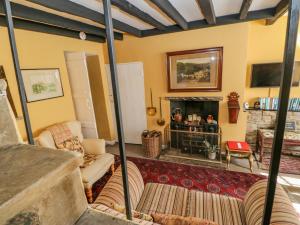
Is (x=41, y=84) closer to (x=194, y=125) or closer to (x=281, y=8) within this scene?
(x=194, y=125)

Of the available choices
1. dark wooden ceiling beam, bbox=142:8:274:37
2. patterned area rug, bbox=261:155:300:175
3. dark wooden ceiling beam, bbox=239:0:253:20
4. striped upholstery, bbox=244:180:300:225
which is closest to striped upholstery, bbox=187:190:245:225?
striped upholstery, bbox=244:180:300:225

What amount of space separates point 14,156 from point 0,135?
0.13m

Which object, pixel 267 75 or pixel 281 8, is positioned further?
pixel 267 75

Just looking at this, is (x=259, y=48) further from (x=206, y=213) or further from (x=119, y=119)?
(x=119, y=119)

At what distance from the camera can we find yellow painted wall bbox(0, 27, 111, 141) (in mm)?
2279

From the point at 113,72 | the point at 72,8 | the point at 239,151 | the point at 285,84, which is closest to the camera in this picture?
the point at 285,84

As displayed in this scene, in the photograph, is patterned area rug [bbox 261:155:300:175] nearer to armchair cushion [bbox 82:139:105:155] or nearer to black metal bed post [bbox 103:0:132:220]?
armchair cushion [bbox 82:139:105:155]

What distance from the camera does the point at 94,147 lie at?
2.83m

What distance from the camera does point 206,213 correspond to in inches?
61.2

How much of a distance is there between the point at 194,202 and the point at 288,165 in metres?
2.29

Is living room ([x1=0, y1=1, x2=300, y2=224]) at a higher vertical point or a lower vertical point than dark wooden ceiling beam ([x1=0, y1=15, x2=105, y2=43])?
lower

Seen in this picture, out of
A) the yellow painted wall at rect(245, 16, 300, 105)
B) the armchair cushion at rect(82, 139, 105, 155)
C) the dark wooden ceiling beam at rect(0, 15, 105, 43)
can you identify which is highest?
the dark wooden ceiling beam at rect(0, 15, 105, 43)

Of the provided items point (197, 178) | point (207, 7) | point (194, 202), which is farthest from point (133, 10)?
point (197, 178)

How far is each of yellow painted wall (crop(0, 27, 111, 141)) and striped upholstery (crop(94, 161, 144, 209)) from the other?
1.69 meters
